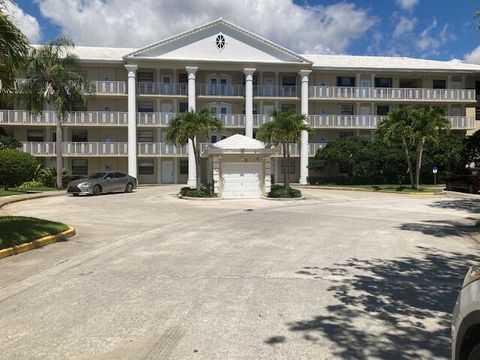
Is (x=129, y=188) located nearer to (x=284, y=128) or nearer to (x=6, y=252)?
(x=284, y=128)

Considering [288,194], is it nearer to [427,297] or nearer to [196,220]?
[196,220]

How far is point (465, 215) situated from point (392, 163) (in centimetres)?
2252

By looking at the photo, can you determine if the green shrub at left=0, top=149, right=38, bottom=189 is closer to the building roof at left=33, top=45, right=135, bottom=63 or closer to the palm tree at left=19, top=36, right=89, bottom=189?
the palm tree at left=19, top=36, right=89, bottom=189

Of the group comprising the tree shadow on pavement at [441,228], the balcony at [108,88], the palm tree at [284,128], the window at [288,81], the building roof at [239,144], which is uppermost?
the window at [288,81]

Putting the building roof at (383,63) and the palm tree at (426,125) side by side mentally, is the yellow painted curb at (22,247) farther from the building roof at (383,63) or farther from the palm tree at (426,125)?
the building roof at (383,63)

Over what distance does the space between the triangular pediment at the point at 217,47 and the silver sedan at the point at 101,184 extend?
44.4 ft

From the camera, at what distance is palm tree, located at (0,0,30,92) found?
35.5ft

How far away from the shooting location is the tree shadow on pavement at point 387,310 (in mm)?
4906

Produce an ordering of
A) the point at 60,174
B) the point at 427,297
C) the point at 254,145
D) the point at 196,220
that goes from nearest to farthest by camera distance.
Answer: the point at 427,297
the point at 196,220
the point at 254,145
the point at 60,174

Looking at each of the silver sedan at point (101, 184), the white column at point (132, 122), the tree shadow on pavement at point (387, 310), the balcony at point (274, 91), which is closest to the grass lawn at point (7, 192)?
the silver sedan at point (101, 184)

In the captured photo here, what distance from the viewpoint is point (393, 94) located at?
4547cm

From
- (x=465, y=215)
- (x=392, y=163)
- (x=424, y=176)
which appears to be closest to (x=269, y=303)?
(x=465, y=215)

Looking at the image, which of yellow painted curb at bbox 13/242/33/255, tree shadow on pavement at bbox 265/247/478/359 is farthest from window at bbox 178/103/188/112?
tree shadow on pavement at bbox 265/247/478/359

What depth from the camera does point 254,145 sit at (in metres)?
29.6
